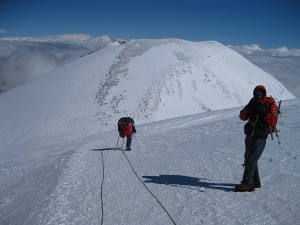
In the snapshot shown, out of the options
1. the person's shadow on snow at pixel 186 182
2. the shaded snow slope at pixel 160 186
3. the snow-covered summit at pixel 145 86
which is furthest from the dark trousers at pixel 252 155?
the snow-covered summit at pixel 145 86

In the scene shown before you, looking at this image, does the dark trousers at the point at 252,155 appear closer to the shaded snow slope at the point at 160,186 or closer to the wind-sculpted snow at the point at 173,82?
the shaded snow slope at the point at 160,186

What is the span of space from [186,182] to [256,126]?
8.17 feet

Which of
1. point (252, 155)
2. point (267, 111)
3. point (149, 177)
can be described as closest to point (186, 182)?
point (149, 177)

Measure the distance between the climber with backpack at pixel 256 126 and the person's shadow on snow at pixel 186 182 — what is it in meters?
0.61

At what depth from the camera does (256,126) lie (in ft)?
25.1

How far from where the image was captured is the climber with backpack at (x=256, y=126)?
24.4 ft

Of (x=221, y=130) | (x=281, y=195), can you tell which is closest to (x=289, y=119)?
(x=221, y=130)

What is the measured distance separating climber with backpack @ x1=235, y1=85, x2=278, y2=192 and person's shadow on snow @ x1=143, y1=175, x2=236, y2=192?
0.61 metres

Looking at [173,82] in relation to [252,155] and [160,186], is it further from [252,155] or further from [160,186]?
[252,155]

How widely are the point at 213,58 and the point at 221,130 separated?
30185mm

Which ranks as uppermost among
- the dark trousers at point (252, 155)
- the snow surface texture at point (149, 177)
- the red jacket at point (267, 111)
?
→ the red jacket at point (267, 111)

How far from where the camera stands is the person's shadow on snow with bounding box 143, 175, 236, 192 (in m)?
8.46

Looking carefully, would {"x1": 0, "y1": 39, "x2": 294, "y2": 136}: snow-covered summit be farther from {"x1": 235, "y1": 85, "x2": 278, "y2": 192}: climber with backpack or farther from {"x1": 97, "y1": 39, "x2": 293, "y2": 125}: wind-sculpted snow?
{"x1": 235, "y1": 85, "x2": 278, "y2": 192}: climber with backpack

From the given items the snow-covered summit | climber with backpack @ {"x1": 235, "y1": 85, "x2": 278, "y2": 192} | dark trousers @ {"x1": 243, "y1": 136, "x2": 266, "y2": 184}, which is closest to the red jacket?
climber with backpack @ {"x1": 235, "y1": 85, "x2": 278, "y2": 192}
